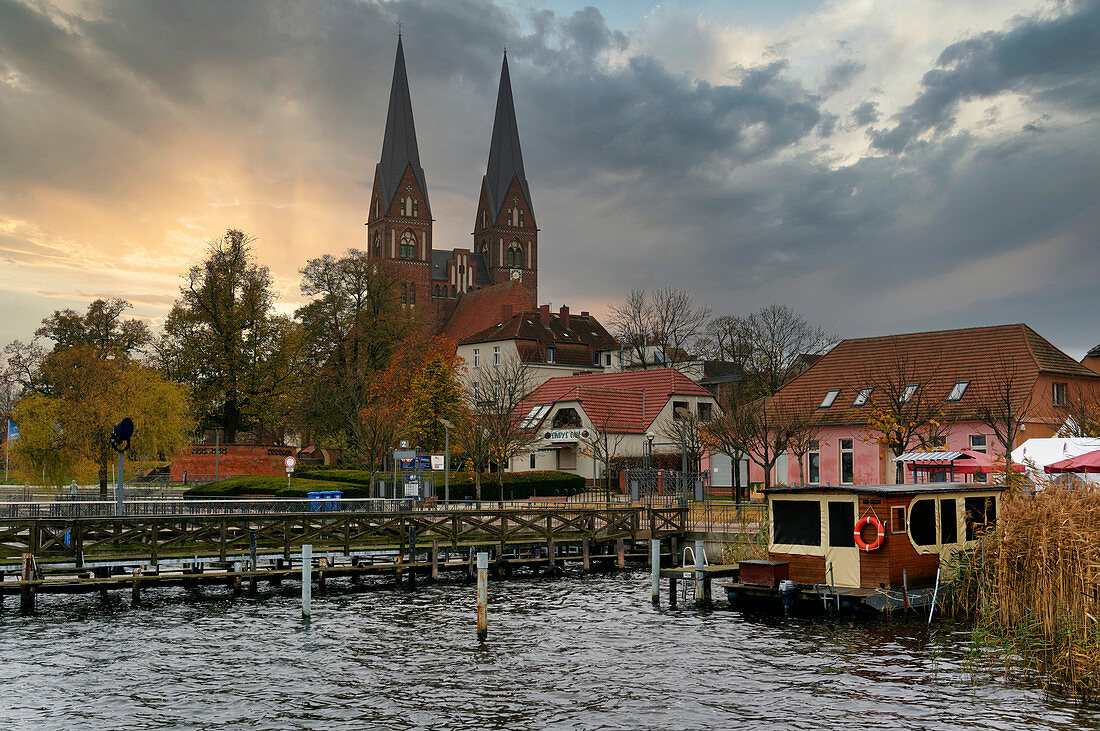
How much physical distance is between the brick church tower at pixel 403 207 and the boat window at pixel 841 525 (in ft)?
338

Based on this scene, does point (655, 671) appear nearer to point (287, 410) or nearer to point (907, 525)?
point (907, 525)

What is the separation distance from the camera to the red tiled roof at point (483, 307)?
353 feet

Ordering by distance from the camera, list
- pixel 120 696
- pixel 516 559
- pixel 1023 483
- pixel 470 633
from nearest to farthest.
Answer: pixel 120 696 < pixel 1023 483 < pixel 470 633 < pixel 516 559

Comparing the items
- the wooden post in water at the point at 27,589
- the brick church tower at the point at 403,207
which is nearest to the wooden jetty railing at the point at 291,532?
the wooden post in water at the point at 27,589

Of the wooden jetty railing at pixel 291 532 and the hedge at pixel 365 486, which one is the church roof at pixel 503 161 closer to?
the hedge at pixel 365 486

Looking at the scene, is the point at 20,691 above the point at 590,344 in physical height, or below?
below

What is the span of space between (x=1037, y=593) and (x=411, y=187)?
117 metres

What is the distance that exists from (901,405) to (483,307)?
73.0 meters

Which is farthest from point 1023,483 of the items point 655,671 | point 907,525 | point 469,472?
point 469,472

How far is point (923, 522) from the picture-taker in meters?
24.0

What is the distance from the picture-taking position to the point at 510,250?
139375mm

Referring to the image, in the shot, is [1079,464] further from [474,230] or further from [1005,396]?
[474,230]

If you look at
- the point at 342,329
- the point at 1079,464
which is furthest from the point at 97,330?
the point at 1079,464

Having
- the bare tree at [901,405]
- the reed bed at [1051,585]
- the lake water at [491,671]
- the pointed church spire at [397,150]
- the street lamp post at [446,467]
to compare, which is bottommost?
the lake water at [491,671]
